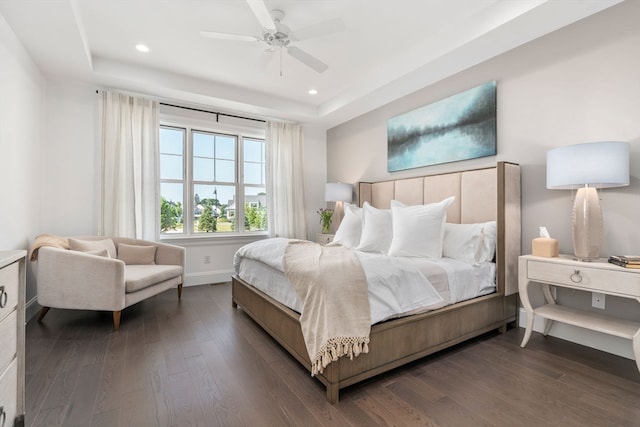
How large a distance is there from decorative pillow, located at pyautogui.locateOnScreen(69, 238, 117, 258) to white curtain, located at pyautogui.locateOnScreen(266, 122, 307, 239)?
6.96ft

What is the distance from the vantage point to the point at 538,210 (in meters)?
2.61

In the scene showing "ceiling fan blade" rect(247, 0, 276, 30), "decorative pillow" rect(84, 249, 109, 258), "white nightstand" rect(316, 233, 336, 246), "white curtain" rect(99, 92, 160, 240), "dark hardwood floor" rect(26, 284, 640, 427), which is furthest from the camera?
"white nightstand" rect(316, 233, 336, 246)

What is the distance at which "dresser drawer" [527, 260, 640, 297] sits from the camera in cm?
178

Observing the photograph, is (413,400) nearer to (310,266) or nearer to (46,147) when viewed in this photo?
(310,266)

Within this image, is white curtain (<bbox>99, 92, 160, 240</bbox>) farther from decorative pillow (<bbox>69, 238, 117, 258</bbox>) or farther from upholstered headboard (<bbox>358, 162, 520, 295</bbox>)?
upholstered headboard (<bbox>358, 162, 520, 295</bbox>)

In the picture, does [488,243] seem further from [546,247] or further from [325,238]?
[325,238]

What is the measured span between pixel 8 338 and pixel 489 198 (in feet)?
10.9

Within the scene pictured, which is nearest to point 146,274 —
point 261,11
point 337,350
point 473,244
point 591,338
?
point 337,350

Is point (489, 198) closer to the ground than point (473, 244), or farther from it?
farther from it

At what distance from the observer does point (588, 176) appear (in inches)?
77.3

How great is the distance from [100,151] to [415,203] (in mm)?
3897

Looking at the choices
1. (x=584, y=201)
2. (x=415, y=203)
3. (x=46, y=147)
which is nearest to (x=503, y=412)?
(x=584, y=201)

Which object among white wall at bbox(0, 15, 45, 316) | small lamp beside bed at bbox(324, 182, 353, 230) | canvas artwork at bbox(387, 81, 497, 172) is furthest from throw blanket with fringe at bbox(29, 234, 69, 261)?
canvas artwork at bbox(387, 81, 497, 172)

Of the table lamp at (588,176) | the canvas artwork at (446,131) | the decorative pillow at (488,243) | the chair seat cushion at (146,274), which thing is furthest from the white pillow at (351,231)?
the chair seat cushion at (146,274)
